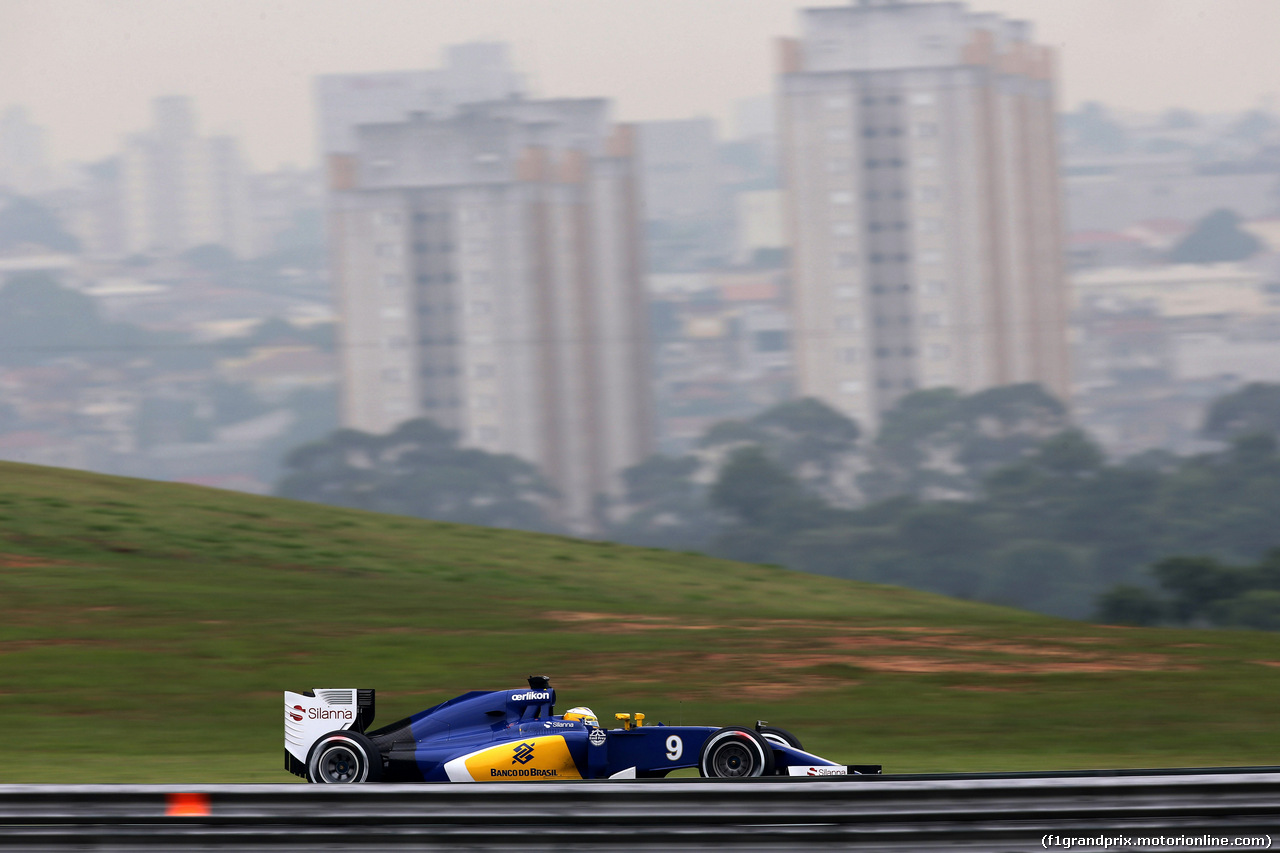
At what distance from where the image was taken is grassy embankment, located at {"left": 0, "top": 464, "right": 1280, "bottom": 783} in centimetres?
1341

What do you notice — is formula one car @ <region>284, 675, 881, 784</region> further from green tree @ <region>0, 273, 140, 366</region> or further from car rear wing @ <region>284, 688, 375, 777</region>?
green tree @ <region>0, 273, 140, 366</region>

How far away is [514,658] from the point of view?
17.7 m

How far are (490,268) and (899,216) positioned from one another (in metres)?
45.1

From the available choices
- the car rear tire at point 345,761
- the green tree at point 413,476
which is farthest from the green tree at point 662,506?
the car rear tire at point 345,761

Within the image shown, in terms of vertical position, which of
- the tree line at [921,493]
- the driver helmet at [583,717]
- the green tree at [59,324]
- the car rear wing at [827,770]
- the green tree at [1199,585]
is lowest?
the car rear wing at [827,770]

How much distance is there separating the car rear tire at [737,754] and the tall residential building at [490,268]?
459 feet

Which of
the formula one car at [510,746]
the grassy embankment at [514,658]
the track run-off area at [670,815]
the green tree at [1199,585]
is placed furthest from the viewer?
the green tree at [1199,585]

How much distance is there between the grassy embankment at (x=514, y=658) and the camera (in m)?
13.4

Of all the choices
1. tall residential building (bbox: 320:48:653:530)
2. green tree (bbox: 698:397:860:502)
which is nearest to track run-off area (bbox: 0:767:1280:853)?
green tree (bbox: 698:397:860:502)

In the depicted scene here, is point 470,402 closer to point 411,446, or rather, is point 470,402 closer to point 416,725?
point 411,446

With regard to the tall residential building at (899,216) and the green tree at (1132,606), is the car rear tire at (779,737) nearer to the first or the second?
the green tree at (1132,606)

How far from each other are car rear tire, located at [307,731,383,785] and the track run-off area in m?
0.78

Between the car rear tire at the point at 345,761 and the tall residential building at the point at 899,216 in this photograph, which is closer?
the car rear tire at the point at 345,761

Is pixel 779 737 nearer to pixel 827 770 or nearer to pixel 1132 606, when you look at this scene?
pixel 827 770
